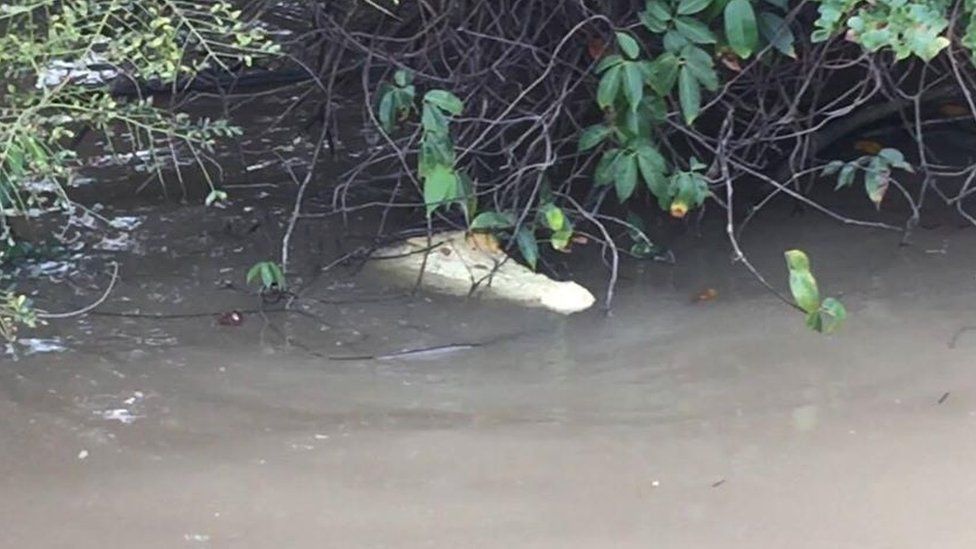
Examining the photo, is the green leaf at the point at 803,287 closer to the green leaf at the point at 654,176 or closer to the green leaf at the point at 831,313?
the green leaf at the point at 831,313

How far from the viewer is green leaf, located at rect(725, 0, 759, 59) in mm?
3766

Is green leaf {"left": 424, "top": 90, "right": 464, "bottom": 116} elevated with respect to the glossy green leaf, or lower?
lower

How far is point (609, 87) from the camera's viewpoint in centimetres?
388

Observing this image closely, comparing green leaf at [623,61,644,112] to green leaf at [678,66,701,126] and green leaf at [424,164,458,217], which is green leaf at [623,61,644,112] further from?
green leaf at [424,164,458,217]

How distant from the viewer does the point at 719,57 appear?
4.09 m

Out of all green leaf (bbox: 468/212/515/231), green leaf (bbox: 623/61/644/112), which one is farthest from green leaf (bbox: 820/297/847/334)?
green leaf (bbox: 468/212/515/231)

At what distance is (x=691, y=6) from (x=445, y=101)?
30.9 inches

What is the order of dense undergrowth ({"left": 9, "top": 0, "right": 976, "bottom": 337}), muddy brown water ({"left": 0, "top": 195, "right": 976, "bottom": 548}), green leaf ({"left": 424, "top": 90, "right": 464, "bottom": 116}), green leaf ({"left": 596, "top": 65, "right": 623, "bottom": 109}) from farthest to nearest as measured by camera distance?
1. green leaf ({"left": 424, "top": 90, "right": 464, "bottom": 116})
2. green leaf ({"left": 596, "top": 65, "right": 623, "bottom": 109})
3. dense undergrowth ({"left": 9, "top": 0, "right": 976, "bottom": 337})
4. muddy brown water ({"left": 0, "top": 195, "right": 976, "bottom": 548})

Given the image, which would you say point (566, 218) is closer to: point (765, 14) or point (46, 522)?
point (765, 14)

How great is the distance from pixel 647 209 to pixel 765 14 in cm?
94

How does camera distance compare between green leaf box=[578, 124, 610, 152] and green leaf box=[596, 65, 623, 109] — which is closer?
green leaf box=[596, 65, 623, 109]

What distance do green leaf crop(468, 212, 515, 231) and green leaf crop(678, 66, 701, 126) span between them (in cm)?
66

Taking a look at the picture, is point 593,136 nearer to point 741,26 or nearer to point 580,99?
point 580,99

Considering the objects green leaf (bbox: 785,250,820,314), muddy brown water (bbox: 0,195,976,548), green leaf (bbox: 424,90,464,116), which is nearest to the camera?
muddy brown water (bbox: 0,195,976,548)
